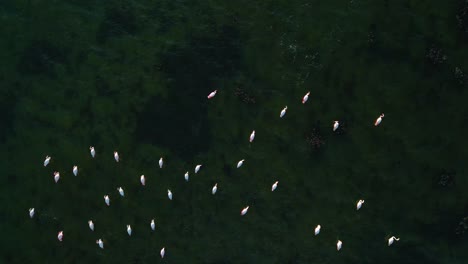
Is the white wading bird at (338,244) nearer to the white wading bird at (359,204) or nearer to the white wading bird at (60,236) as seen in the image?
the white wading bird at (359,204)

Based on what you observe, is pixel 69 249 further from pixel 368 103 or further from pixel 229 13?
pixel 368 103

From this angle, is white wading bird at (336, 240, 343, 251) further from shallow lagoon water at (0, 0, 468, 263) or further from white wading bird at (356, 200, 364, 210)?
white wading bird at (356, 200, 364, 210)

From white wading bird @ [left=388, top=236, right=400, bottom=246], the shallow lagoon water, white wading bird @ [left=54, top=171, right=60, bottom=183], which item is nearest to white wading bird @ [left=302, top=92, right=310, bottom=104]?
the shallow lagoon water

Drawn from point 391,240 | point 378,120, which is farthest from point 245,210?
point 378,120

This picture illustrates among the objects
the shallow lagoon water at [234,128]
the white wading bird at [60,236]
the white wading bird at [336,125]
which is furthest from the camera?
the white wading bird at [60,236]

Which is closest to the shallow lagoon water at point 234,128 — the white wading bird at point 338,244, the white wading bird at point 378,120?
the white wading bird at point 338,244

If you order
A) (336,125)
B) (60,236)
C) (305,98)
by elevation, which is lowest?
(60,236)

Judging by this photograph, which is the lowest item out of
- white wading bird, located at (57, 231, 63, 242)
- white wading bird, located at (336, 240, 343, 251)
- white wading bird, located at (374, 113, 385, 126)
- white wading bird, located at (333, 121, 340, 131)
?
white wading bird, located at (57, 231, 63, 242)

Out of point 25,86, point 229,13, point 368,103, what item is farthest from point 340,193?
point 25,86

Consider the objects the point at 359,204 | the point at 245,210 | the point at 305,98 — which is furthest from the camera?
the point at 245,210

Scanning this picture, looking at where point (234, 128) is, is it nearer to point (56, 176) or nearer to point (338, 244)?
point (338, 244)
